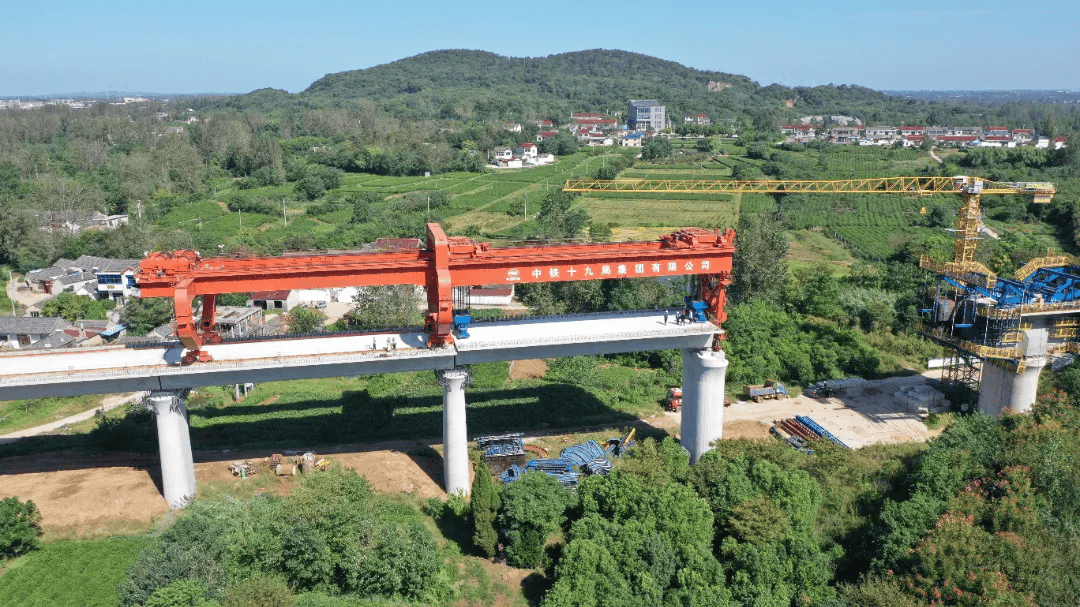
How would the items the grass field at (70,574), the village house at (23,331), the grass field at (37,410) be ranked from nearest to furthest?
the grass field at (70,574) → the grass field at (37,410) → the village house at (23,331)

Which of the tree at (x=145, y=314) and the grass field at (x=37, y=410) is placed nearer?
the grass field at (x=37, y=410)

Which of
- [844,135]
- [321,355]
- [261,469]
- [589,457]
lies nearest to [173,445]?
[261,469]

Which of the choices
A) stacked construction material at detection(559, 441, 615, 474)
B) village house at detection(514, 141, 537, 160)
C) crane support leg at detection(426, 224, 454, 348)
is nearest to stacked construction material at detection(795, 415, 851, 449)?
stacked construction material at detection(559, 441, 615, 474)

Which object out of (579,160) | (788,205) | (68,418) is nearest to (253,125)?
(579,160)

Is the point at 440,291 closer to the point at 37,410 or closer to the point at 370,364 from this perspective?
the point at 370,364

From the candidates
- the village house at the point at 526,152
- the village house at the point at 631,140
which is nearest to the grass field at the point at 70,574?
the village house at the point at 526,152

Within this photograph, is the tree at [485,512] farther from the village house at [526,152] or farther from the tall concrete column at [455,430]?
the village house at [526,152]
